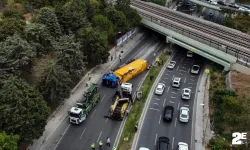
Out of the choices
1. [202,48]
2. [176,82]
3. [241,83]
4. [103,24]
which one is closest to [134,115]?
[176,82]

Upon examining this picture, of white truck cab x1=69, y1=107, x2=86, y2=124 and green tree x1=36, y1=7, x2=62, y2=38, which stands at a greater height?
green tree x1=36, y1=7, x2=62, y2=38

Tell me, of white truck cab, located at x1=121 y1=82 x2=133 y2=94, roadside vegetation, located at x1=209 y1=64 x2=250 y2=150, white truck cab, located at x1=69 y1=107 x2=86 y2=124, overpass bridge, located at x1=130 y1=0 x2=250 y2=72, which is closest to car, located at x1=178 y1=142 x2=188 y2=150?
roadside vegetation, located at x1=209 y1=64 x2=250 y2=150

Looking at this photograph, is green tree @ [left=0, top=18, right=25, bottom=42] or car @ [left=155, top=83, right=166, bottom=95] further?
car @ [left=155, top=83, right=166, bottom=95]

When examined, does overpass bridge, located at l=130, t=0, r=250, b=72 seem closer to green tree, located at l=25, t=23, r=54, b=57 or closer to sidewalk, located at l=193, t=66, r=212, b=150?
sidewalk, located at l=193, t=66, r=212, b=150

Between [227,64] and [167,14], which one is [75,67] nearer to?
[227,64]

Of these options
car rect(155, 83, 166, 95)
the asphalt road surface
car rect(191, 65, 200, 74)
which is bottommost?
the asphalt road surface

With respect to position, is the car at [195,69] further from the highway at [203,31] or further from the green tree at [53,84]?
the green tree at [53,84]

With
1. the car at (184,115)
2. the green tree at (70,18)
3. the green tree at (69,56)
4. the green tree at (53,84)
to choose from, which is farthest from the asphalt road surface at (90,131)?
the green tree at (70,18)
